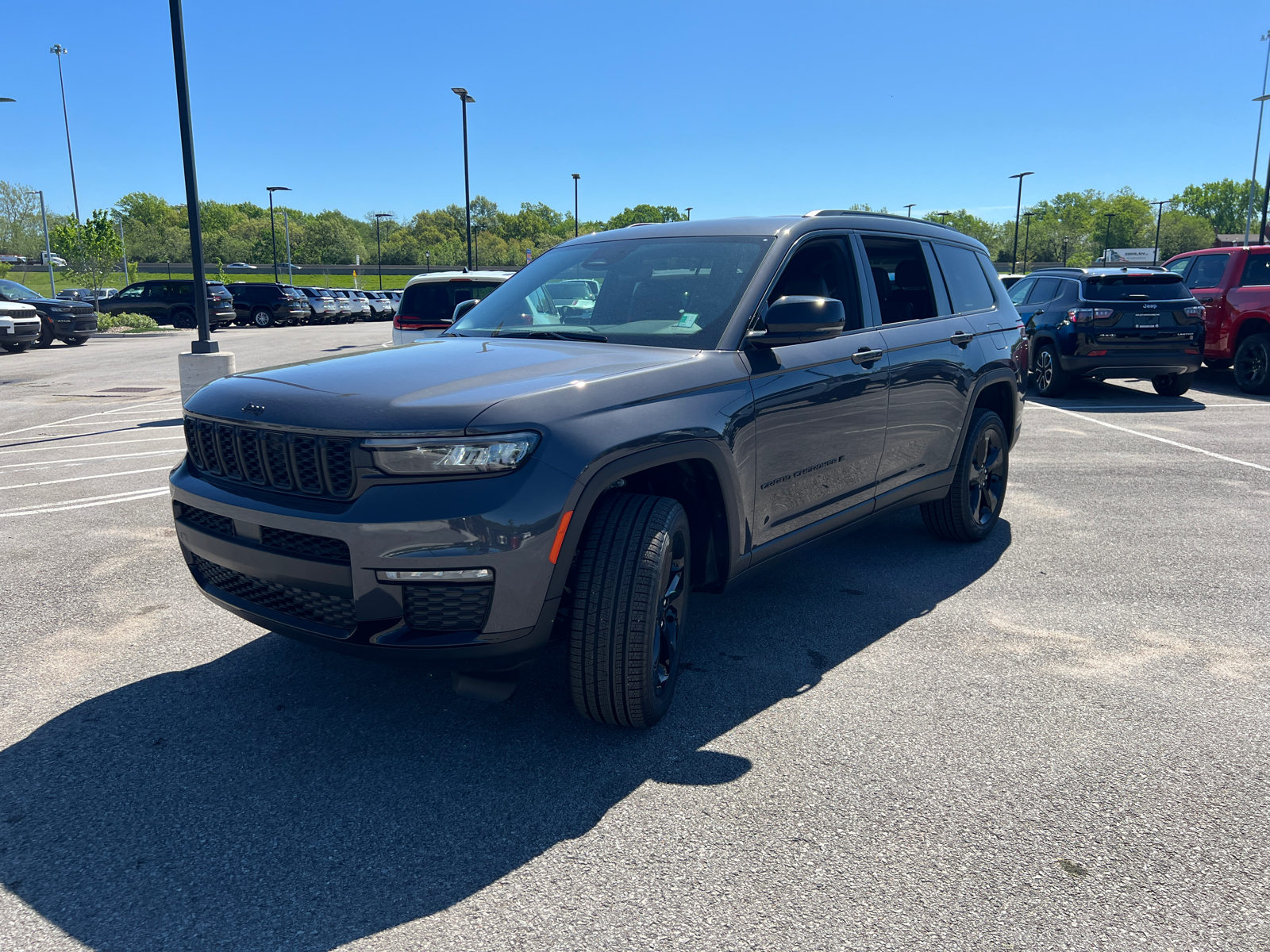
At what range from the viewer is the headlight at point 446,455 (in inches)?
108

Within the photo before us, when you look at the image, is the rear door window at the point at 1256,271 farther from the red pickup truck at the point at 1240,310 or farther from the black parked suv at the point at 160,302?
the black parked suv at the point at 160,302

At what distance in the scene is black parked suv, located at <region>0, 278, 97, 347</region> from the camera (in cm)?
2353

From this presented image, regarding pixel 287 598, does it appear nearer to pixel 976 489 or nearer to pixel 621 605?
pixel 621 605

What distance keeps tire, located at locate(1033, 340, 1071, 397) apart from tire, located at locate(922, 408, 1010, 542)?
794 centimetres

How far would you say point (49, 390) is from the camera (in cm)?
1469

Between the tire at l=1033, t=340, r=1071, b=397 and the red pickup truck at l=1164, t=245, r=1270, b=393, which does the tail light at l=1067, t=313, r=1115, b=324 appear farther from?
the red pickup truck at l=1164, t=245, r=1270, b=393

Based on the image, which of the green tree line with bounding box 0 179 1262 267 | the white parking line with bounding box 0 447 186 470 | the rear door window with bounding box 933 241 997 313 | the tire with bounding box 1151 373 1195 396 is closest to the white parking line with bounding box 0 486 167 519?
the white parking line with bounding box 0 447 186 470

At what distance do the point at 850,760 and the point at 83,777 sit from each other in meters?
2.48

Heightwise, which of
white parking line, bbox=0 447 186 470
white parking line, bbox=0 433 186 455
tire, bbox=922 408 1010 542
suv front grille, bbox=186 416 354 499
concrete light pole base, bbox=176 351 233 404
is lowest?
white parking line, bbox=0 447 186 470

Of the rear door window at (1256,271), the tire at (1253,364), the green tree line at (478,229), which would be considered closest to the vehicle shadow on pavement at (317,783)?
the tire at (1253,364)

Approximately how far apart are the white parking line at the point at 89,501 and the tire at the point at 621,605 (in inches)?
203

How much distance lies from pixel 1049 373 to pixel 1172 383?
→ 1.88m

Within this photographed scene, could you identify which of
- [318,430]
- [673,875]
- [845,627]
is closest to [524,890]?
[673,875]

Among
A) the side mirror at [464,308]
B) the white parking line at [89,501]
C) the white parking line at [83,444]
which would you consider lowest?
the white parking line at [89,501]
